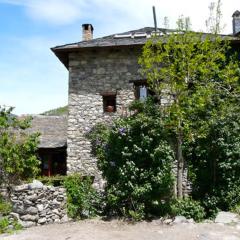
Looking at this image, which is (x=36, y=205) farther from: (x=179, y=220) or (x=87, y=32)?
(x=87, y=32)

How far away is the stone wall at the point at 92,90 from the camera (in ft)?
55.5

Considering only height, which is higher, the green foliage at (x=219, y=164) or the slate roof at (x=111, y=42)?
the slate roof at (x=111, y=42)

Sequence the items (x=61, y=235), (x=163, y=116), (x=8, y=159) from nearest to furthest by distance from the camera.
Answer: (x=61, y=235) < (x=163, y=116) < (x=8, y=159)

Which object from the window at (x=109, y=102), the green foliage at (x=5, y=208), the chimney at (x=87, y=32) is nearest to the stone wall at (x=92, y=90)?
the window at (x=109, y=102)

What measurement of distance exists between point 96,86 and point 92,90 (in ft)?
0.76

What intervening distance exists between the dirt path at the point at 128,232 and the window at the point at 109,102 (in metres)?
6.12

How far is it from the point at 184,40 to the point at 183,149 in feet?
11.9

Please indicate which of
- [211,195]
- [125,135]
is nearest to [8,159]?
[125,135]

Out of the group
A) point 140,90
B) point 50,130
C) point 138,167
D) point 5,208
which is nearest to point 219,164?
point 138,167

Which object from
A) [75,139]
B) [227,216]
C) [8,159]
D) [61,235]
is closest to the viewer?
[61,235]

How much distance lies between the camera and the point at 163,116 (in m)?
13.2

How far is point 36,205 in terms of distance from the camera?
42.4 feet

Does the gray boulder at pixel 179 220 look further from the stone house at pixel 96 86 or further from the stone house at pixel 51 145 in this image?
the stone house at pixel 51 145

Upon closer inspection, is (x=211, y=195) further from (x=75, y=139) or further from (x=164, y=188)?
(x=75, y=139)
